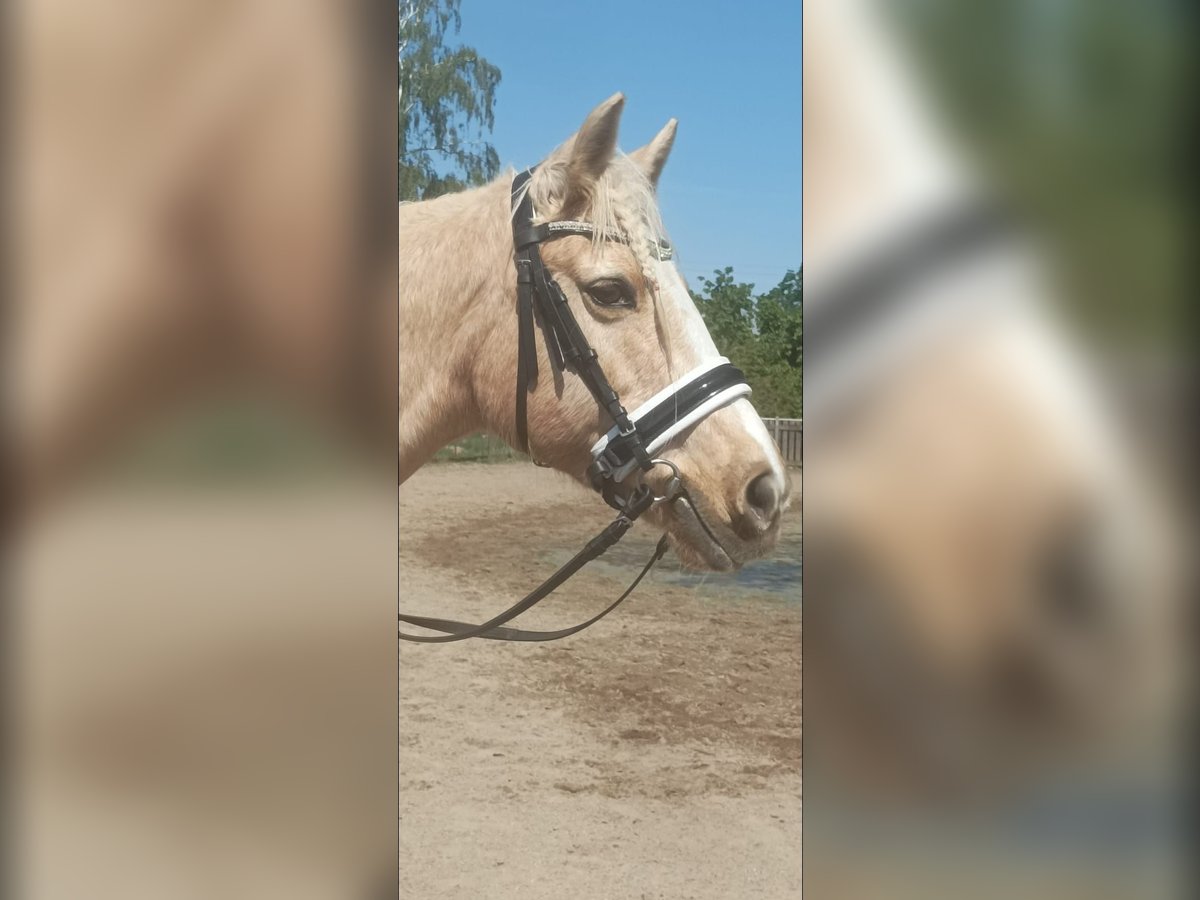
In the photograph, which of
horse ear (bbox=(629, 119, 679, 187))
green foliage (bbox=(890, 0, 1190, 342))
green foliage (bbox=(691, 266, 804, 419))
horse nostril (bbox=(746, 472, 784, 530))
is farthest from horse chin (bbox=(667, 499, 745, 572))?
green foliage (bbox=(890, 0, 1190, 342))

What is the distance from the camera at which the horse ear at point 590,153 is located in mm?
2516

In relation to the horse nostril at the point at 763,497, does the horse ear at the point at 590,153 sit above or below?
above

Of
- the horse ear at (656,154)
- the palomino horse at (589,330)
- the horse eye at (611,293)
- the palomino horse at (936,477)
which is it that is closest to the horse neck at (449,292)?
the palomino horse at (589,330)

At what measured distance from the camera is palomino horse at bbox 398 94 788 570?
251 cm

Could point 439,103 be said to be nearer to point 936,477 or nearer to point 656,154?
point 656,154

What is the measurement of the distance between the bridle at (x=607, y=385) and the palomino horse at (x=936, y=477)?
36cm

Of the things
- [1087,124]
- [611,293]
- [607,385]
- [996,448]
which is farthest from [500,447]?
[1087,124]

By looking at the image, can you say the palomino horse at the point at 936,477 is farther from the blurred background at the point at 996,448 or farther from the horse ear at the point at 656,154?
the horse ear at the point at 656,154

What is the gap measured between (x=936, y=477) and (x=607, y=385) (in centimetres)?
107

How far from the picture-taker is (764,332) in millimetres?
2613

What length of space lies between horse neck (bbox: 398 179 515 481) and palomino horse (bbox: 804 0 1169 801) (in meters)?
0.96

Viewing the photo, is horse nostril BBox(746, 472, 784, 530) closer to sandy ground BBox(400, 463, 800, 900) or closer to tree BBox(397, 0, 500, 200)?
Result: sandy ground BBox(400, 463, 800, 900)

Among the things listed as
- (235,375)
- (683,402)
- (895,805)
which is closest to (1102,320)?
(683,402)

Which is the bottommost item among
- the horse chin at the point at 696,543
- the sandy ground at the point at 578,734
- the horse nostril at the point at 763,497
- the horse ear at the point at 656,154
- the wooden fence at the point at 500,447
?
the sandy ground at the point at 578,734
